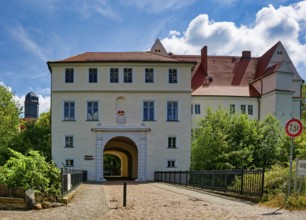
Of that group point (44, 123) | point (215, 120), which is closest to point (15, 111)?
point (44, 123)

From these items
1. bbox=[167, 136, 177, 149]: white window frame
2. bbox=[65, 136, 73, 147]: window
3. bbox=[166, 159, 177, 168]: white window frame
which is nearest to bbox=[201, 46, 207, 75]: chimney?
bbox=[167, 136, 177, 149]: white window frame

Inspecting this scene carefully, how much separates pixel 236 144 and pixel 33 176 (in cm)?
2365

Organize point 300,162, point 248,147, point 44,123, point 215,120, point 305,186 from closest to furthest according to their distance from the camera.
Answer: point 300,162
point 305,186
point 248,147
point 215,120
point 44,123

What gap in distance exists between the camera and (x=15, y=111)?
51812 mm

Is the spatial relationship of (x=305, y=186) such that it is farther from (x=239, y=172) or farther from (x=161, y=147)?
(x=161, y=147)

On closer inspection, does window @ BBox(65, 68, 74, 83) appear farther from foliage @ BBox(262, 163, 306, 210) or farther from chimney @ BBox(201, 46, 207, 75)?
foliage @ BBox(262, 163, 306, 210)

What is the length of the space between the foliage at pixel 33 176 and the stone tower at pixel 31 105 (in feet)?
393

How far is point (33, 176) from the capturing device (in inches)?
463

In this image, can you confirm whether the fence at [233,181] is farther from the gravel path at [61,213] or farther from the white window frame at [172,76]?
the white window frame at [172,76]

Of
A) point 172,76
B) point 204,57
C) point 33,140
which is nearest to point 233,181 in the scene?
point 172,76

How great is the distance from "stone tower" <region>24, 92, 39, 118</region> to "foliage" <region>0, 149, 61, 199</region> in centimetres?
11972

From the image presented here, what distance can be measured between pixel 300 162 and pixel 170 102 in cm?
2683

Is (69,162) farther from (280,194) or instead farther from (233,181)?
(280,194)

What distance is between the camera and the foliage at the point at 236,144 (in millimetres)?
30969
